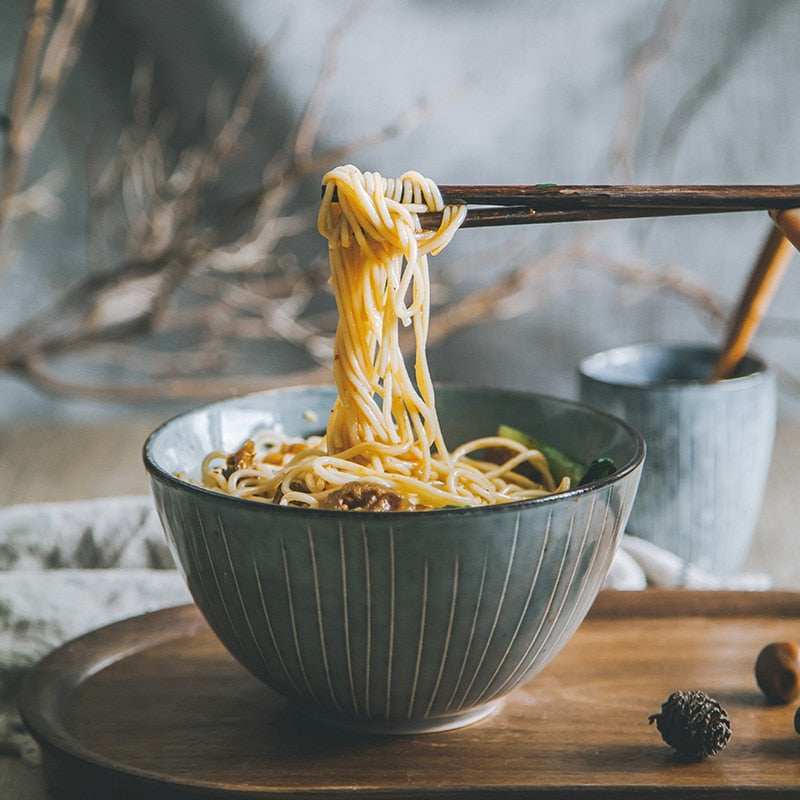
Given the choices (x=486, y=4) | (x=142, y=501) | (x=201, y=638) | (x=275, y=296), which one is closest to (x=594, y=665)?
(x=201, y=638)

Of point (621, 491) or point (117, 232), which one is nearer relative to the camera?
point (621, 491)

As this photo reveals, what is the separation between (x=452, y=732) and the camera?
2.94ft

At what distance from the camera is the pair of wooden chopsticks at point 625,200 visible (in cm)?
92

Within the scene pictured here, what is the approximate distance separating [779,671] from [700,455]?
0.52 metres

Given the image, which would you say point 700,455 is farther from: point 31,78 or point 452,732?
point 31,78

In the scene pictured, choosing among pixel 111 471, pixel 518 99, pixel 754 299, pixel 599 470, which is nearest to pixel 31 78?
pixel 111 471

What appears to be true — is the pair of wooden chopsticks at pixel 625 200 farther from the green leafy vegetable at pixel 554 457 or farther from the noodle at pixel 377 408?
the green leafy vegetable at pixel 554 457

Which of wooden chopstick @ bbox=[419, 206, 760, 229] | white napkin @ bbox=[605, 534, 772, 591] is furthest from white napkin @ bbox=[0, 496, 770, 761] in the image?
wooden chopstick @ bbox=[419, 206, 760, 229]

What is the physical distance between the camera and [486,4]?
7.80ft

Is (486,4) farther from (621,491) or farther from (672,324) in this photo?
(621,491)

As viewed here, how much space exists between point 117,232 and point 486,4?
0.95 metres

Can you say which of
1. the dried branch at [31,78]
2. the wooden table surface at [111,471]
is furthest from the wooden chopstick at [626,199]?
the dried branch at [31,78]

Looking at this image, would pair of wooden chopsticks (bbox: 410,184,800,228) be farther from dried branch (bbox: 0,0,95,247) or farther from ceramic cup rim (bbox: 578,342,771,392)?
dried branch (bbox: 0,0,95,247)

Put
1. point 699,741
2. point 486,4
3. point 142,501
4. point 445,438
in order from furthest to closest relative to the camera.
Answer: point 486,4 → point 142,501 → point 445,438 → point 699,741
